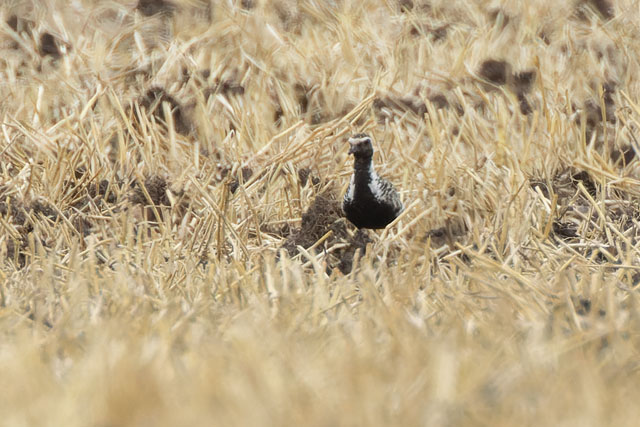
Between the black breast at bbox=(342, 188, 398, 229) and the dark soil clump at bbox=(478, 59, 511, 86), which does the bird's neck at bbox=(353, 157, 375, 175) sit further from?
the dark soil clump at bbox=(478, 59, 511, 86)

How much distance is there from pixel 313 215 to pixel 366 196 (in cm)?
30

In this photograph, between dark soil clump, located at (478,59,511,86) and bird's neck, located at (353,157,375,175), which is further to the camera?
dark soil clump, located at (478,59,511,86)

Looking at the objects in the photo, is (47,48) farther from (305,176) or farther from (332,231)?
(332,231)

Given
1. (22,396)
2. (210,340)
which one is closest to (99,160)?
(210,340)

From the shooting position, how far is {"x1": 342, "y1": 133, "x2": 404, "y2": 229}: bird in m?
3.44

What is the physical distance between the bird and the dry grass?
0.42 ft

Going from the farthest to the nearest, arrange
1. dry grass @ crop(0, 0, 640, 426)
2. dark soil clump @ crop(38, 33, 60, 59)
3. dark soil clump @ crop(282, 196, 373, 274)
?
1. dark soil clump @ crop(38, 33, 60, 59)
2. dark soil clump @ crop(282, 196, 373, 274)
3. dry grass @ crop(0, 0, 640, 426)

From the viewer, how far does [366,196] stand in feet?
11.2

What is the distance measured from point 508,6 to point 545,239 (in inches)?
92.3

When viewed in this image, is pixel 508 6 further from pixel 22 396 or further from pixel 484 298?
pixel 22 396

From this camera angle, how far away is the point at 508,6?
5.36 metres

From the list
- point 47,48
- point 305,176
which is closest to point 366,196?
point 305,176

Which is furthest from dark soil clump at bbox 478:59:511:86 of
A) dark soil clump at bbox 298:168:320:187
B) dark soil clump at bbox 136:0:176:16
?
dark soil clump at bbox 136:0:176:16

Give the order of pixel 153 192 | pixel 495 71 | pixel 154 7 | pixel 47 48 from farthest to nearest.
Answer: pixel 154 7, pixel 47 48, pixel 495 71, pixel 153 192
